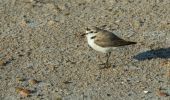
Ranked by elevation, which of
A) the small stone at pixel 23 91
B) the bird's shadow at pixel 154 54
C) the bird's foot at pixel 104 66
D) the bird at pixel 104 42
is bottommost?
the small stone at pixel 23 91

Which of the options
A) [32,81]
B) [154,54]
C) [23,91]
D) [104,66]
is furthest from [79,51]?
[23,91]

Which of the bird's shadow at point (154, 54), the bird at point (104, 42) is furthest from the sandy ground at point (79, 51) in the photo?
the bird at point (104, 42)

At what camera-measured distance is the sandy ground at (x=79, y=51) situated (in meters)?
10.5

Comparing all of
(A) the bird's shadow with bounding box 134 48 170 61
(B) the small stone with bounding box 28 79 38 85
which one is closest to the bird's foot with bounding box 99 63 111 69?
(A) the bird's shadow with bounding box 134 48 170 61

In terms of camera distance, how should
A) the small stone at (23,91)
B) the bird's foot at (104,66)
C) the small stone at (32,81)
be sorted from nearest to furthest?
the small stone at (23,91)
the small stone at (32,81)
the bird's foot at (104,66)

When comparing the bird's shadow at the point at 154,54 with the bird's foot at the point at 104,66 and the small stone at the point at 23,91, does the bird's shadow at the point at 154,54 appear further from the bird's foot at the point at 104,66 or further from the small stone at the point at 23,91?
the small stone at the point at 23,91

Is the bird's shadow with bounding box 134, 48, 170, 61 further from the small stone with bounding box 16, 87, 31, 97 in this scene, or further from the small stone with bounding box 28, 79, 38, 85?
the small stone with bounding box 16, 87, 31, 97

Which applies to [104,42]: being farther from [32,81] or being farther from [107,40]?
[32,81]

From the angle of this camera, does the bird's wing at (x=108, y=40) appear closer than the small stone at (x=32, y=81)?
No

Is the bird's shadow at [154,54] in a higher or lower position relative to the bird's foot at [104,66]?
higher

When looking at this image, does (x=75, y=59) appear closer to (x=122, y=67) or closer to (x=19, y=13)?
(x=122, y=67)

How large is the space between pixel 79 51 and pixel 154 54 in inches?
63.5

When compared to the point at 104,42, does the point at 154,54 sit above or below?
below

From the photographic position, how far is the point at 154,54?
12055 millimetres
